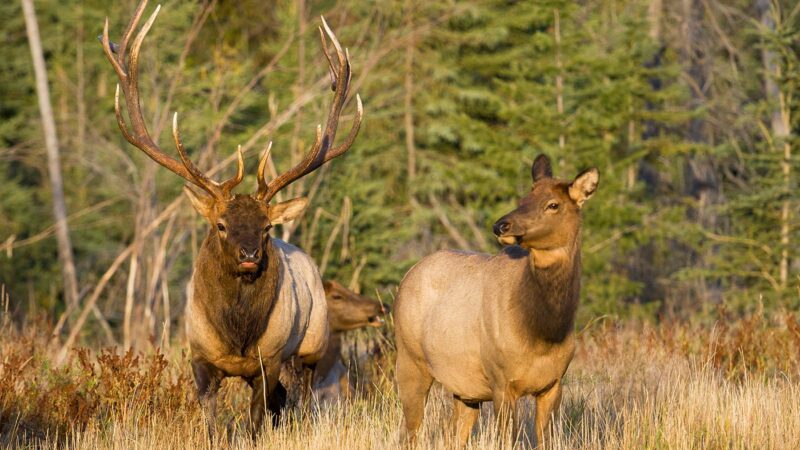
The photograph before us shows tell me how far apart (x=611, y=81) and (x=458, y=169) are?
3586 mm

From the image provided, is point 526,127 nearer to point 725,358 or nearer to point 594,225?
point 594,225

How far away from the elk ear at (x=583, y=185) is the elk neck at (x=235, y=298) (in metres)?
2.25

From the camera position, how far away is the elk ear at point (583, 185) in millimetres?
6770

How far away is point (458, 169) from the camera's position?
2291 cm

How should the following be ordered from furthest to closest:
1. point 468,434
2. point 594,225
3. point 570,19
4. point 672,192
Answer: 1. point 672,192
2. point 570,19
3. point 594,225
4. point 468,434

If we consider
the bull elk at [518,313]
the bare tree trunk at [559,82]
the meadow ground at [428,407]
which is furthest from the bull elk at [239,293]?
the bare tree trunk at [559,82]

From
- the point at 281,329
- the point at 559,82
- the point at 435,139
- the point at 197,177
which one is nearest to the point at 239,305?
the point at 281,329

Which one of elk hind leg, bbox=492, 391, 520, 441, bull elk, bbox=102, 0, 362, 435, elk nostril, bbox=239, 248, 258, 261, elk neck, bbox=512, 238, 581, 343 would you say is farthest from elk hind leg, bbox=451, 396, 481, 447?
elk nostril, bbox=239, 248, 258, 261

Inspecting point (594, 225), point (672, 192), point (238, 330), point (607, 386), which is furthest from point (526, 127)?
point (238, 330)

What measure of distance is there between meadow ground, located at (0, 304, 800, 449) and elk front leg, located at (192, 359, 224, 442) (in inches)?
4.1

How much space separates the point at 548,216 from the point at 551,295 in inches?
18.0

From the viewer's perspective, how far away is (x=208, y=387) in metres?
7.94

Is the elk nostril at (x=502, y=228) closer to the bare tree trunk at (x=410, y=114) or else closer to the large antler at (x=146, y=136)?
the large antler at (x=146, y=136)

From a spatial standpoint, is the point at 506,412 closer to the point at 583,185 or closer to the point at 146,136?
the point at 583,185
